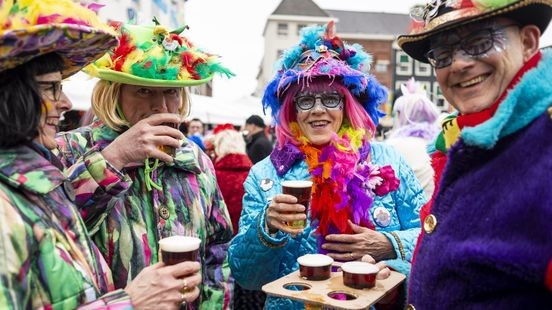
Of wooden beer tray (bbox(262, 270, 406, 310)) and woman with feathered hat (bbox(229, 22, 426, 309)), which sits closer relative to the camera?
wooden beer tray (bbox(262, 270, 406, 310))

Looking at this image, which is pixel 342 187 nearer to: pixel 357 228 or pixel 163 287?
pixel 357 228

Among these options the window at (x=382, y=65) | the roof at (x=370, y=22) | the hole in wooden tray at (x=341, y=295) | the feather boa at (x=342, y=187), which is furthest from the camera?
the roof at (x=370, y=22)

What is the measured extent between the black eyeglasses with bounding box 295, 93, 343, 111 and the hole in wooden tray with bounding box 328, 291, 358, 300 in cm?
115

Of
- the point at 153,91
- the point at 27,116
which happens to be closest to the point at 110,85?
the point at 153,91

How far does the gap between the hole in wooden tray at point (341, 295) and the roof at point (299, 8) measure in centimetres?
4526

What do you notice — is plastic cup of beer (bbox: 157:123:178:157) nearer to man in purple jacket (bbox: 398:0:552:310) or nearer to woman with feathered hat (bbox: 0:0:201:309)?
woman with feathered hat (bbox: 0:0:201:309)

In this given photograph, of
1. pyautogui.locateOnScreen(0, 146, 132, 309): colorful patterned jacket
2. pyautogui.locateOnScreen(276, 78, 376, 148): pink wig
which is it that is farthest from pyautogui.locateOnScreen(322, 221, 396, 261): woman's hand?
pyautogui.locateOnScreen(0, 146, 132, 309): colorful patterned jacket

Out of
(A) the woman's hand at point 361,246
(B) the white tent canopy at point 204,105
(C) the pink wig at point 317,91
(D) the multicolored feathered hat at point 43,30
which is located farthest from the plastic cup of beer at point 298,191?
(B) the white tent canopy at point 204,105

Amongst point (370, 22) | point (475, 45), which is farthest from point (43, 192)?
point (370, 22)

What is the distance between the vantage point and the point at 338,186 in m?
2.41

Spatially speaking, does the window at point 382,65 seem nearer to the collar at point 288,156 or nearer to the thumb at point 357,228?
the collar at point 288,156

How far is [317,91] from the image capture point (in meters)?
2.55

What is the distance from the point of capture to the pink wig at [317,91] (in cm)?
255

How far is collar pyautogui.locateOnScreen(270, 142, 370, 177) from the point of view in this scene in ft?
8.32
